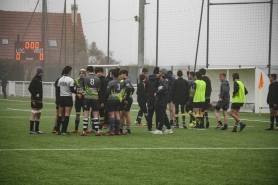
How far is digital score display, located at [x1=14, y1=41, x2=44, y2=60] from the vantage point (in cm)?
4109

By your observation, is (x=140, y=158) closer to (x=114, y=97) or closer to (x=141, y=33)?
(x=114, y=97)

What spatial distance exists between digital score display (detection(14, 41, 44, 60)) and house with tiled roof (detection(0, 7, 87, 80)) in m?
1.29

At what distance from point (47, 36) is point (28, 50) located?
4.32 meters

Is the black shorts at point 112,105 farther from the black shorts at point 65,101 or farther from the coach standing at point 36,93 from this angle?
the coach standing at point 36,93

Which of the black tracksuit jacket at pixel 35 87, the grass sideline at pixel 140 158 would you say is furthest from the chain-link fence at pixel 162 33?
the grass sideline at pixel 140 158

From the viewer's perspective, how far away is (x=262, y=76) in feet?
88.2

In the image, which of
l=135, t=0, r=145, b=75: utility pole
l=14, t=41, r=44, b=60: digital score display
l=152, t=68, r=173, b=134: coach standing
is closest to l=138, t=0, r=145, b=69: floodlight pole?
l=135, t=0, r=145, b=75: utility pole

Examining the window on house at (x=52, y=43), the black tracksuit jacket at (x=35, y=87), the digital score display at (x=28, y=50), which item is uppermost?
the window on house at (x=52, y=43)

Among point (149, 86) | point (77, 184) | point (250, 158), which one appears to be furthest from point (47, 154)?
point (149, 86)

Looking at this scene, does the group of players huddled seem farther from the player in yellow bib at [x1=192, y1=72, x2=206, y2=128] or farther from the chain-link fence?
the chain-link fence

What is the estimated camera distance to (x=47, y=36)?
148ft

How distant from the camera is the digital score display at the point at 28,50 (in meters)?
41.1

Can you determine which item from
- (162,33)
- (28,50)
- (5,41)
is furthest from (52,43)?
(162,33)

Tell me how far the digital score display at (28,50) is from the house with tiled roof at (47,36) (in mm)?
1287
